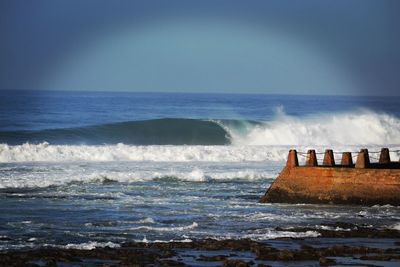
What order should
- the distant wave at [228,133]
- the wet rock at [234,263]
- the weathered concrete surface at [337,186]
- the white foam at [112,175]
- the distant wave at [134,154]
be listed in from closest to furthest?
the wet rock at [234,263] → the weathered concrete surface at [337,186] → the white foam at [112,175] → the distant wave at [134,154] → the distant wave at [228,133]

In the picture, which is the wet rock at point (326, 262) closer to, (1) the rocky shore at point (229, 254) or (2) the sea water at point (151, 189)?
(1) the rocky shore at point (229, 254)

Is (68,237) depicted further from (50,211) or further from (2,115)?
(2,115)

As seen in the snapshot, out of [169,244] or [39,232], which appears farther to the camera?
[39,232]

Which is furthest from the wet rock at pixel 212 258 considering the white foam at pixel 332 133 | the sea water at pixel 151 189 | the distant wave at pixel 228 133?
the white foam at pixel 332 133

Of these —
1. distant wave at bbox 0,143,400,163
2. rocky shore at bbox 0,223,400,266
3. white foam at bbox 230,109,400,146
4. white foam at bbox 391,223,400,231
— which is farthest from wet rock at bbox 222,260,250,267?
white foam at bbox 230,109,400,146

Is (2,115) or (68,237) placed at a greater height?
(2,115)

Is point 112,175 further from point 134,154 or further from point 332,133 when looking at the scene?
point 332,133

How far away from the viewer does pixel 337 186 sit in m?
21.6

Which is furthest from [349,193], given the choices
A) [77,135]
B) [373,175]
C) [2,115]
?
[2,115]

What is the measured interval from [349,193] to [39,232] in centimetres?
729

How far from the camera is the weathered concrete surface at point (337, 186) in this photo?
69.2ft

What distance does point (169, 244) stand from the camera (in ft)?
54.9

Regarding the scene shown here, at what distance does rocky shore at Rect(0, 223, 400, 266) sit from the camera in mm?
15117

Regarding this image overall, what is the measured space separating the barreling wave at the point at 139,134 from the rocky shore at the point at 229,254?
30.2 m
